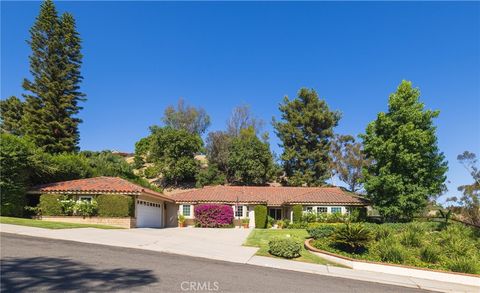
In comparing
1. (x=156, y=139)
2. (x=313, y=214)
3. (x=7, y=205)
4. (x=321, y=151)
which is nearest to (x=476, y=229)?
(x=313, y=214)

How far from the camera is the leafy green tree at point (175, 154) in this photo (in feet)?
189

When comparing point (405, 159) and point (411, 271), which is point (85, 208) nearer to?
point (411, 271)

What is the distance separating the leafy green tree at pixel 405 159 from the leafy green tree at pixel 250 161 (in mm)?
21756

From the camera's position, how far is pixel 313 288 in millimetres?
10016

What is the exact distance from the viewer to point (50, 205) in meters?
26.6

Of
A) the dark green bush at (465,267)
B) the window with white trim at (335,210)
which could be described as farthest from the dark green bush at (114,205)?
the dark green bush at (465,267)

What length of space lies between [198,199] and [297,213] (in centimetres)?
966

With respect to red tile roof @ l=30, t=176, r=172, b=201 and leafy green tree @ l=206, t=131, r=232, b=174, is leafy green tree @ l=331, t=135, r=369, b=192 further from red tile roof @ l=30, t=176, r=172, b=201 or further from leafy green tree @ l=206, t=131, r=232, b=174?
red tile roof @ l=30, t=176, r=172, b=201

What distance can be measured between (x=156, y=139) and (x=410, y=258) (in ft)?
158

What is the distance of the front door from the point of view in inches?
1539

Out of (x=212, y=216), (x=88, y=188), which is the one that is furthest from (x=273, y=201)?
(x=88, y=188)

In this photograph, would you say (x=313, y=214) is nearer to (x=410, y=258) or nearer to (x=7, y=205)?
(x=410, y=258)

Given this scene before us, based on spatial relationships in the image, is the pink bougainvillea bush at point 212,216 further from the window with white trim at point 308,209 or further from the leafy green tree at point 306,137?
the leafy green tree at point 306,137

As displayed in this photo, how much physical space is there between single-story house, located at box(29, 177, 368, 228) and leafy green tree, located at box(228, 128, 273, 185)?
11522 millimetres
